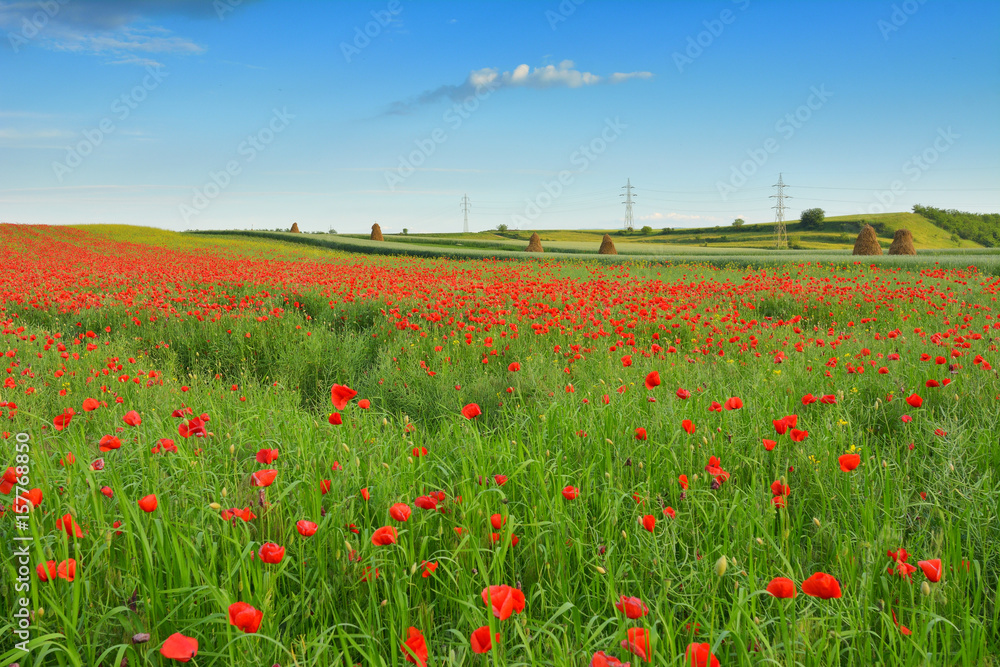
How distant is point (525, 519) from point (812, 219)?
9763 centimetres

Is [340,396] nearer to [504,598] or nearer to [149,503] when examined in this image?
[149,503]

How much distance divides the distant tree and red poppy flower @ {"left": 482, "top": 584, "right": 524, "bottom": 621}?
9635 centimetres

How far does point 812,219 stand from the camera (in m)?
84.7

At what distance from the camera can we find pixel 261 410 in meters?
3.73

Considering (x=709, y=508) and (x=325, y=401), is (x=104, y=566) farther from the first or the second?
(x=325, y=401)

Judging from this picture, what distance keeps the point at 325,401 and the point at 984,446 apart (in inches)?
188

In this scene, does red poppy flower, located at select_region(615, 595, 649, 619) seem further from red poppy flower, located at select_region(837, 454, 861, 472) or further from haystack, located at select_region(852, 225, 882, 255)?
haystack, located at select_region(852, 225, 882, 255)

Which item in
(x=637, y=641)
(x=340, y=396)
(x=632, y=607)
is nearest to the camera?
(x=637, y=641)

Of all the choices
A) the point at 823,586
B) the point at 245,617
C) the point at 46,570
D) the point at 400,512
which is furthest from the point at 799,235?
the point at 46,570

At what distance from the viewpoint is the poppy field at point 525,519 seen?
1648 millimetres

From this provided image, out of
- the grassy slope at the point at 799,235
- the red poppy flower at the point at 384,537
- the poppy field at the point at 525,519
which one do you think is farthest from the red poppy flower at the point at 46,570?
the grassy slope at the point at 799,235

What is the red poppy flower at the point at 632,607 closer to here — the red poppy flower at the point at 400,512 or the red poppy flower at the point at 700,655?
the red poppy flower at the point at 700,655

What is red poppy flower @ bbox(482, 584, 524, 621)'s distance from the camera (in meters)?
1.23

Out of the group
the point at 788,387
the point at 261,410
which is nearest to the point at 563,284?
the point at 788,387
